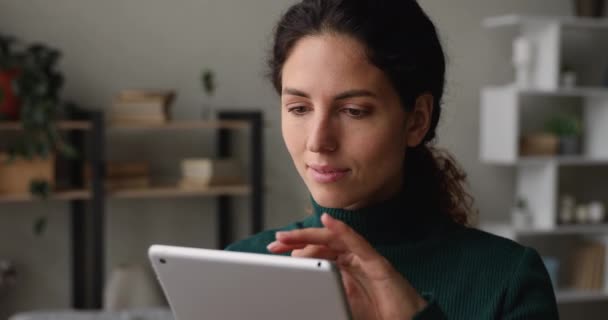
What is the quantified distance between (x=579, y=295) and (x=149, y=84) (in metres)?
2.34

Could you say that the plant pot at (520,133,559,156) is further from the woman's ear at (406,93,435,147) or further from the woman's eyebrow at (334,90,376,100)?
the woman's eyebrow at (334,90,376,100)

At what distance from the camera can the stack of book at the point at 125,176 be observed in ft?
10.9

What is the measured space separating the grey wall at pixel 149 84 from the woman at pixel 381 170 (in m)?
2.44

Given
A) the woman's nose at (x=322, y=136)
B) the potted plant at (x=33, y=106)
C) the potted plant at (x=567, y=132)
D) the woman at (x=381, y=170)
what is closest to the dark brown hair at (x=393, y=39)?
the woman at (x=381, y=170)

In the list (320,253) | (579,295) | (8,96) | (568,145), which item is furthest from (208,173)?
(320,253)

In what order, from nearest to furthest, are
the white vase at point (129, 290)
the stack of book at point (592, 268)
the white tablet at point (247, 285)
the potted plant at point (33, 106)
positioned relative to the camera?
1. the white tablet at point (247, 285)
2. the potted plant at point (33, 106)
3. the white vase at point (129, 290)
4. the stack of book at point (592, 268)

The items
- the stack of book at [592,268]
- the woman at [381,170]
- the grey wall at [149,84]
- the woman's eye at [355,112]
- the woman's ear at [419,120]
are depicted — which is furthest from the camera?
the stack of book at [592,268]

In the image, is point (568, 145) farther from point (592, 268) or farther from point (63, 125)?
point (63, 125)

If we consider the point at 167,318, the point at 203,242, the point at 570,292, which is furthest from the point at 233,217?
the point at 570,292

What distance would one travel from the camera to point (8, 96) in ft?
10.4

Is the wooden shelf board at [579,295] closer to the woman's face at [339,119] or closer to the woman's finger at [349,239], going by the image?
the woman's face at [339,119]

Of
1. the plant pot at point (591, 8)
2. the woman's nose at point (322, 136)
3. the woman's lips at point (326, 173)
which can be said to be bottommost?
the woman's lips at point (326, 173)

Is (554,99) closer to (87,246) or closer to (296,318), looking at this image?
(87,246)

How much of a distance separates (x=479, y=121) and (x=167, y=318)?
2.25 m
